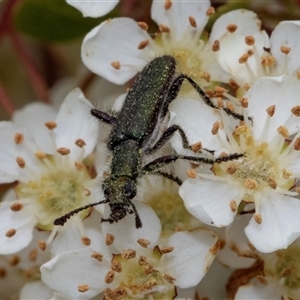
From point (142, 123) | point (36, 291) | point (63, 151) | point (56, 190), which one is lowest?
point (36, 291)

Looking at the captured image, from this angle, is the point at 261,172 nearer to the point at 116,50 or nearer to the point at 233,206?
the point at 233,206

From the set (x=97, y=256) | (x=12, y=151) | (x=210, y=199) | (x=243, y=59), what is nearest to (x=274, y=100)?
(x=243, y=59)

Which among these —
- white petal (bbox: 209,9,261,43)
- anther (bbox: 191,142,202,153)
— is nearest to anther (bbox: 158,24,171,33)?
white petal (bbox: 209,9,261,43)

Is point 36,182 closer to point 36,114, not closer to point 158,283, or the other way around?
point 36,114

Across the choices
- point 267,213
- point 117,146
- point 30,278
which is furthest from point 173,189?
point 30,278

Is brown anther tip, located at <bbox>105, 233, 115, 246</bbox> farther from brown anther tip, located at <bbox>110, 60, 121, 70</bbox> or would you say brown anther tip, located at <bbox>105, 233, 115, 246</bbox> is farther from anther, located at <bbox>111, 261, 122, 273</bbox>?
brown anther tip, located at <bbox>110, 60, 121, 70</bbox>

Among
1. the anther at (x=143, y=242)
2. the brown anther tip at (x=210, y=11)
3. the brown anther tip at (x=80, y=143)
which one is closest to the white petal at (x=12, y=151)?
the brown anther tip at (x=80, y=143)
